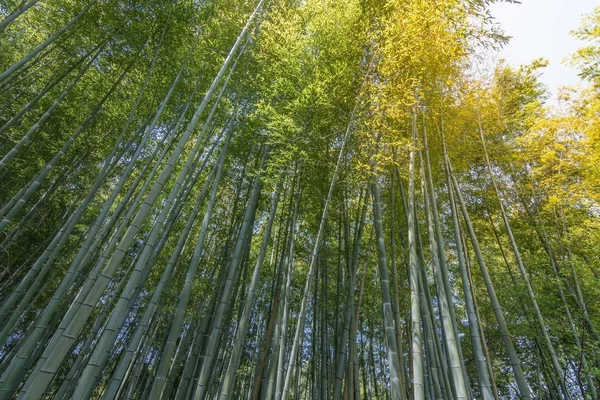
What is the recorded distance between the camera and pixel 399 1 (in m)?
3.46

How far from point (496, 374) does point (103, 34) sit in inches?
370

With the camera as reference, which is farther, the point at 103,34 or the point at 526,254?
the point at 526,254

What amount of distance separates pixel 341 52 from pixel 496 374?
7461 millimetres

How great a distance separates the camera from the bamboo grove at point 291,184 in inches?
114

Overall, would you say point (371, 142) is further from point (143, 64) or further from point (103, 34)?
point (103, 34)

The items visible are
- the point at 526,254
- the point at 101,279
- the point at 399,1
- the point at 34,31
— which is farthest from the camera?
the point at 526,254

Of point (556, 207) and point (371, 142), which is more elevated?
point (556, 207)

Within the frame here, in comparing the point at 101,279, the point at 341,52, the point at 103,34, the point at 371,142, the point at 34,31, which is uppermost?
the point at 34,31

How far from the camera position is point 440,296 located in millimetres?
2650

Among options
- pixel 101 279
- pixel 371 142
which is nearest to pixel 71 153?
pixel 101 279

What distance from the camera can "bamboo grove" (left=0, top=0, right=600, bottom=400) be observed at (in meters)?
2.90

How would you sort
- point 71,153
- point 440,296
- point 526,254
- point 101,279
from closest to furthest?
point 101,279 < point 440,296 < point 71,153 < point 526,254

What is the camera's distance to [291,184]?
4555 mm

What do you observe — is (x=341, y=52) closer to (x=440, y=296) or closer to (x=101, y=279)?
(x=440, y=296)
